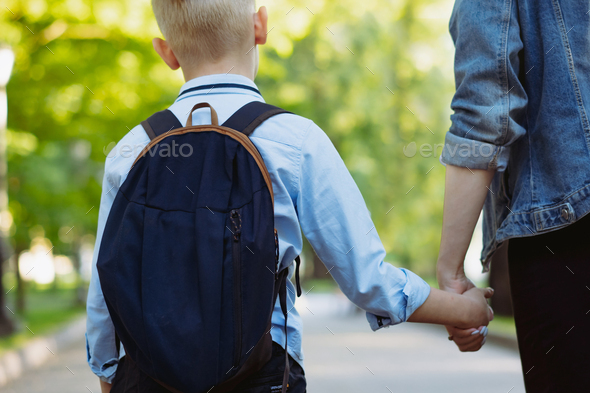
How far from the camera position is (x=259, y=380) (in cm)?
141

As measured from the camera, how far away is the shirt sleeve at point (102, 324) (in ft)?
5.43

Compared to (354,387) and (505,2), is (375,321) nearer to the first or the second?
(505,2)

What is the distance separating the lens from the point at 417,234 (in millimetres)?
23375

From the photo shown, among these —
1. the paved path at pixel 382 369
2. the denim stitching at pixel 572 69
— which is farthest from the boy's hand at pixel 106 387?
the paved path at pixel 382 369

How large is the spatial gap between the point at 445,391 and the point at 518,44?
16.5 ft

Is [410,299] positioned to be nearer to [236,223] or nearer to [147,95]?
[236,223]

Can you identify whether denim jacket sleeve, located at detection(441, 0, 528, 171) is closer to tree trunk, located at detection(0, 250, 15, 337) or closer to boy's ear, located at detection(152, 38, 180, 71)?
boy's ear, located at detection(152, 38, 180, 71)

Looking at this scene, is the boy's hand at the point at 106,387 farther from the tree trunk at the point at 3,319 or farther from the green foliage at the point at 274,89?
the tree trunk at the point at 3,319

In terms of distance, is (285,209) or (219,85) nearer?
(285,209)

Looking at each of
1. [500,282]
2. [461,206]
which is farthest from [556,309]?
[500,282]

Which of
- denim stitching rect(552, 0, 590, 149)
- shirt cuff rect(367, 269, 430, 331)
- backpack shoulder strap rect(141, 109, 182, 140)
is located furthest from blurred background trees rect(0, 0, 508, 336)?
backpack shoulder strap rect(141, 109, 182, 140)

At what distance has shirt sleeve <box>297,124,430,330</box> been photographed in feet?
4.85

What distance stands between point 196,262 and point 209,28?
657 mm

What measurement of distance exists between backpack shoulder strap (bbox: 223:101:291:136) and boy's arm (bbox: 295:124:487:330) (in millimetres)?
108
